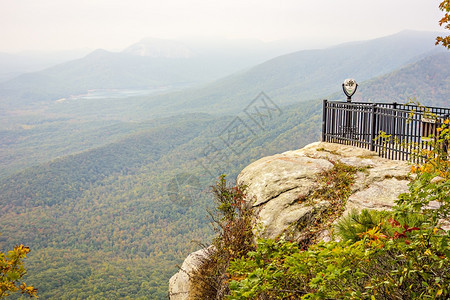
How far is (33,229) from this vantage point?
90.8 meters

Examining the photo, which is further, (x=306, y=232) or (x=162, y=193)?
(x=162, y=193)

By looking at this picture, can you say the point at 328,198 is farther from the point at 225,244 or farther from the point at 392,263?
the point at 392,263

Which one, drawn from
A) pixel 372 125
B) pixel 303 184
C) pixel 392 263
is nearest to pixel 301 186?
pixel 303 184

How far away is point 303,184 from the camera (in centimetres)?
753

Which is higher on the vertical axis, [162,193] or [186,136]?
[186,136]

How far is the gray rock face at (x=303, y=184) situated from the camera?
662cm

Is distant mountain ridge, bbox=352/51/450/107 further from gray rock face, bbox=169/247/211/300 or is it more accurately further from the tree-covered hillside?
gray rock face, bbox=169/247/211/300

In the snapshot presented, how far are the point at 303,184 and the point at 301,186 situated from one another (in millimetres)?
74

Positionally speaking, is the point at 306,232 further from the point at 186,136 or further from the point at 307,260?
the point at 186,136

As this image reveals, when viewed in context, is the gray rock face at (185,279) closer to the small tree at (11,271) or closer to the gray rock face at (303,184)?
the gray rock face at (303,184)

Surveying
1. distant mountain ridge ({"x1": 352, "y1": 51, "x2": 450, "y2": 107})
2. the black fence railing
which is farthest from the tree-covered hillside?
the black fence railing

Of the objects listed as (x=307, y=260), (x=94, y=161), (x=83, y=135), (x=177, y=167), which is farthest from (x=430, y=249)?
(x=83, y=135)

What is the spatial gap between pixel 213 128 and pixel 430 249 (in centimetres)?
13849

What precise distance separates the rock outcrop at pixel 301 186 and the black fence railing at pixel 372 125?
1.36 feet
